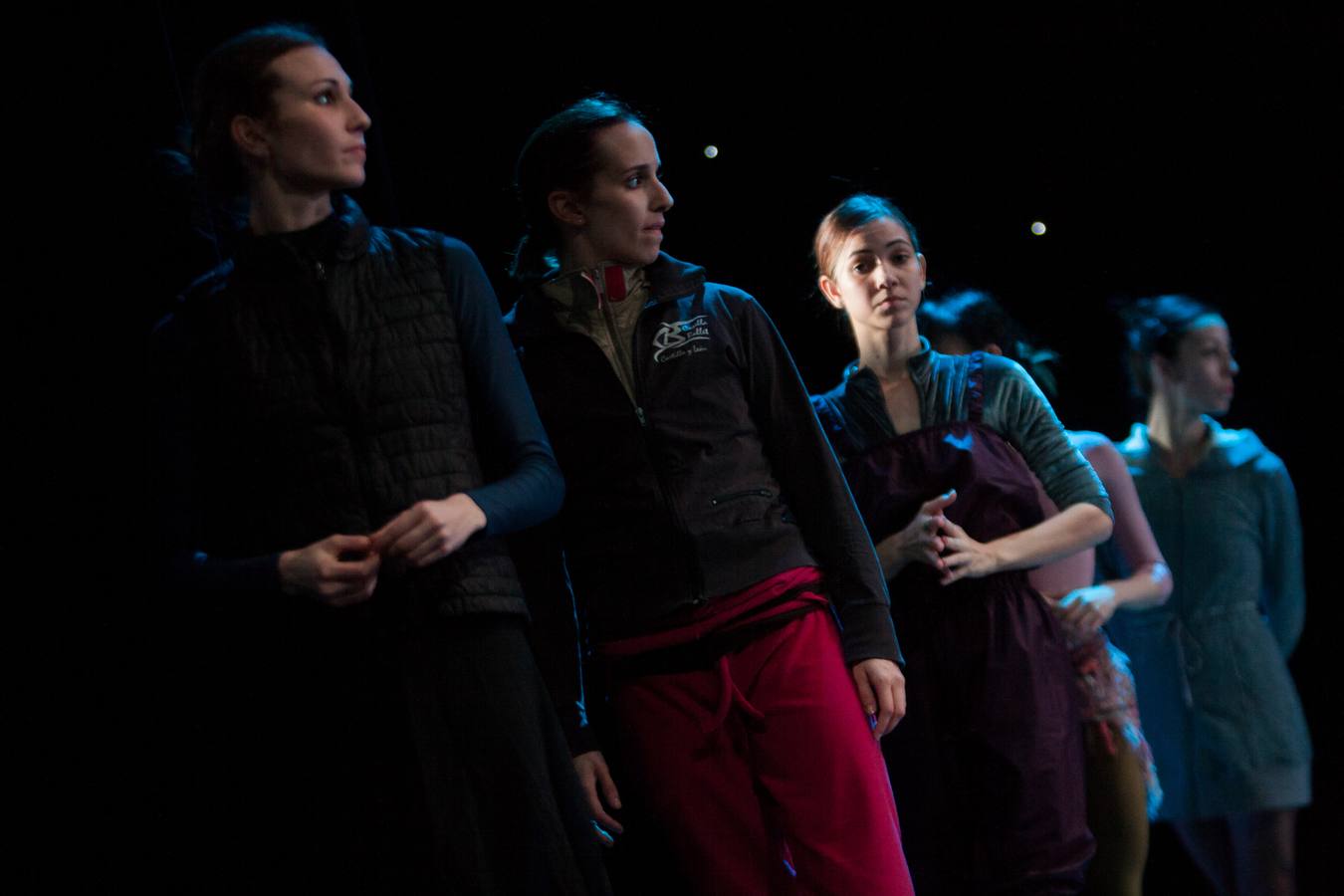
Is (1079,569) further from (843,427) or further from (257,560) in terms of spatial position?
(257,560)

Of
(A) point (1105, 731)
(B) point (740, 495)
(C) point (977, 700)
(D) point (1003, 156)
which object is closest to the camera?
(B) point (740, 495)

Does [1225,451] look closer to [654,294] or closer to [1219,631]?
[1219,631]

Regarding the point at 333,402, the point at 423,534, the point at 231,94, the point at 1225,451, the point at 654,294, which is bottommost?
the point at 1225,451

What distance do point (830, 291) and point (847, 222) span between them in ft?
0.53

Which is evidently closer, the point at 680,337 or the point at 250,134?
the point at 250,134

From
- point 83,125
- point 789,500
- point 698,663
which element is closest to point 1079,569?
point 789,500

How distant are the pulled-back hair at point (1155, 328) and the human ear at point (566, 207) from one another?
6.15 feet

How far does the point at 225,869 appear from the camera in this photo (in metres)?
1.76

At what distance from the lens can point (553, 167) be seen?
7.34 ft

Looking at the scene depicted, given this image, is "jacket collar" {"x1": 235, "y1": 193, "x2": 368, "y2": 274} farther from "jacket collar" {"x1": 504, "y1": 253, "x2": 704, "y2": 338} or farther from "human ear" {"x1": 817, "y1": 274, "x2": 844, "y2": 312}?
"human ear" {"x1": 817, "y1": 274, "x2": 844, "y2": 312}

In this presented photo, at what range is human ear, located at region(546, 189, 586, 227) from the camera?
2.21 metres

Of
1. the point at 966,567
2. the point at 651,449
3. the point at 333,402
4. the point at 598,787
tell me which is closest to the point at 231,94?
the point at 333,402

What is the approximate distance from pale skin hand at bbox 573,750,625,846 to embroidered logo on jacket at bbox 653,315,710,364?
2.05 feet

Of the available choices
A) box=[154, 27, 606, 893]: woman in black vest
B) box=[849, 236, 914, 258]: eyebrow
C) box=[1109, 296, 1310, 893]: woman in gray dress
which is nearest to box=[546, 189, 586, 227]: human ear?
box=[154, 27, 606, 893]: woman in black vest
